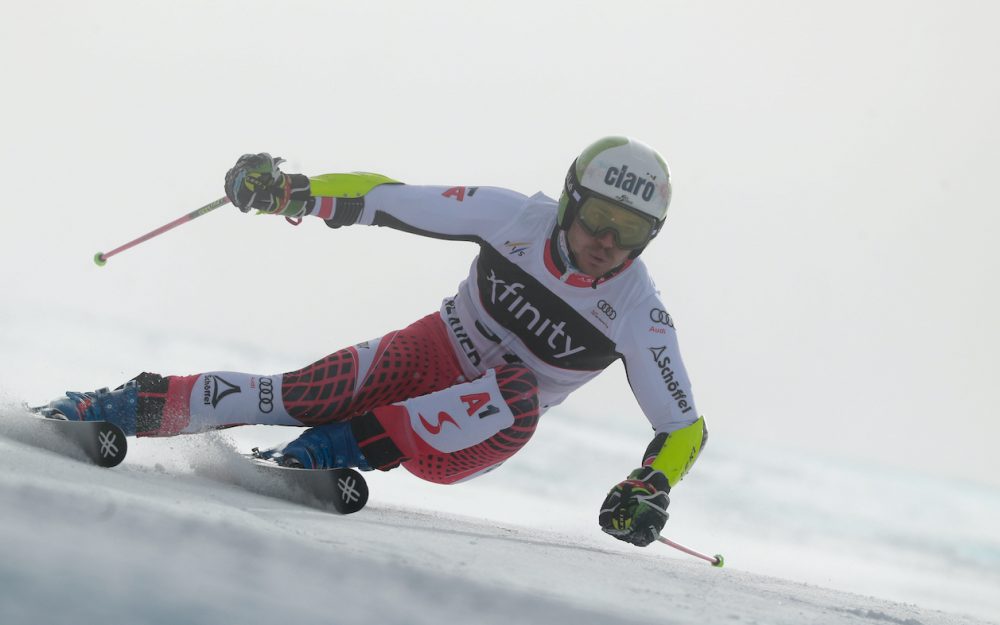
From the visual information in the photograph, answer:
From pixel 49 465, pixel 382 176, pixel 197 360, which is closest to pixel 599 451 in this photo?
pixel 197 360

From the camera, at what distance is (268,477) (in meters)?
3.35

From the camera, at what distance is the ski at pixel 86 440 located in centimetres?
279

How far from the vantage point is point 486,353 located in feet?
13.9

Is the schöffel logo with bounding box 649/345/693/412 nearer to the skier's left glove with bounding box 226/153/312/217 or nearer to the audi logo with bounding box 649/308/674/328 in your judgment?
the audi logo with bounding box 649/308/674/328

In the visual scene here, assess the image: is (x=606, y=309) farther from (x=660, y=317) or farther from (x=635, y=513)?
(x=635, y=513)

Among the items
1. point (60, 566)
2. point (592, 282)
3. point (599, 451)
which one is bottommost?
point (60, 566)

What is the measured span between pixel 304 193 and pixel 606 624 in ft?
7.90

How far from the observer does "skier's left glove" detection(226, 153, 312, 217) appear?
12.9 feet

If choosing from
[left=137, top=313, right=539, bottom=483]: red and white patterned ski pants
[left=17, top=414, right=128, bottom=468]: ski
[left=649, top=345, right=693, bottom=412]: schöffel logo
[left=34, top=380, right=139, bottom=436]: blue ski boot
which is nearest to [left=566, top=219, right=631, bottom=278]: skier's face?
[left=649, top=345, right=693, bottom=412]: schöffel logo

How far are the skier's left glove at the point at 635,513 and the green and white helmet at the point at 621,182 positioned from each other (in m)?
0.93

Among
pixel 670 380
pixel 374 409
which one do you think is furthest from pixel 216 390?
pixel 670 380

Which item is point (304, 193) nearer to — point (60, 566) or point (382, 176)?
point (382, 176)

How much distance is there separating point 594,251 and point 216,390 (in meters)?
1.41

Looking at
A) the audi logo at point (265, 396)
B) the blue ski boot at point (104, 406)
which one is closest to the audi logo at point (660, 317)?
the audi logo at point (265, 396)
